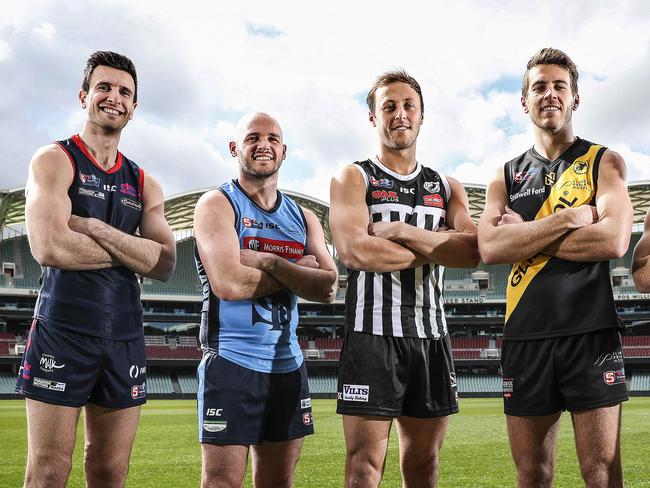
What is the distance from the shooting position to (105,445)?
3.54 metres

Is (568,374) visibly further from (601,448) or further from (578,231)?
(578,231)

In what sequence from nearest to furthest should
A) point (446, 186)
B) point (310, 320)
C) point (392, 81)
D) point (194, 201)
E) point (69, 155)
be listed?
point (69, 155) < point (392, 81) < point (446, 186) < point (194, 201) < point (310, 320)

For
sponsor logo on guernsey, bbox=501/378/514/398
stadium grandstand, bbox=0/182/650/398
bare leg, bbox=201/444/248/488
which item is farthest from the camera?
stadium grandstand, bbox=0/182/650/398

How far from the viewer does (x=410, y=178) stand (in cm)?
386

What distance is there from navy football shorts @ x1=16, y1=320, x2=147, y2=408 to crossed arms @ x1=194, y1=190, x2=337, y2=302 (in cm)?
72

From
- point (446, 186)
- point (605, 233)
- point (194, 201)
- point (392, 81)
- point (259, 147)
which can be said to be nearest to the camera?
point (605, 233)

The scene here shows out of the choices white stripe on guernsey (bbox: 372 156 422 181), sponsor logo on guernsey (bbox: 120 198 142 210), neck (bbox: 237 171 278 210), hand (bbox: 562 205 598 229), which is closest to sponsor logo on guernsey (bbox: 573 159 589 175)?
hand (bbox: 562 205 598 229)

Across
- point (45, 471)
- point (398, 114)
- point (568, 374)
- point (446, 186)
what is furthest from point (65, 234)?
point (568, 374)

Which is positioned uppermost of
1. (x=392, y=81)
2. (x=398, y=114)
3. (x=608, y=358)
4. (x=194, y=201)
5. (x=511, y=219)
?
(x=194, y=201)

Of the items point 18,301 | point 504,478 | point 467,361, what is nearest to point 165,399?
point 18,301

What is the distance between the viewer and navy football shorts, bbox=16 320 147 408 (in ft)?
11.1

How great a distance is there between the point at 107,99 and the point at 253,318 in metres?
1.61

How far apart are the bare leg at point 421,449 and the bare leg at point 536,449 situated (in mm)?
439

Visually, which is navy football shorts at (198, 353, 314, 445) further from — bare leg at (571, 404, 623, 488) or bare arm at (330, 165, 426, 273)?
bare leg at (571, 404, 623, 488)
